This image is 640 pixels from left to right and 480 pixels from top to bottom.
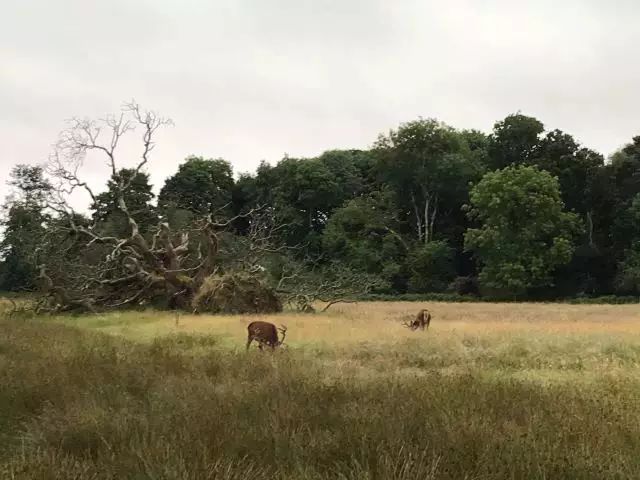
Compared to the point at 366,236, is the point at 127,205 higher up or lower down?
higher up

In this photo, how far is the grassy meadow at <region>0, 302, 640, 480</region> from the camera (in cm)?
405

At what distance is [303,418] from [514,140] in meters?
52.9

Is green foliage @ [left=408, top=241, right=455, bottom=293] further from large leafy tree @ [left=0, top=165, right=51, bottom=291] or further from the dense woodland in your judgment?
large leafy tree @ [left=0, top=165, right=51, bottom=291]

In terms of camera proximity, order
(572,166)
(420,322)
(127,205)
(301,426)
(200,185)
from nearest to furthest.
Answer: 1. (301,426)
2. (420,322)
3. (572,166)
4. (127,205)
5. (200,185)

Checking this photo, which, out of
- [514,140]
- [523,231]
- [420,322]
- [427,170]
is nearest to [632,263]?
[523,231]

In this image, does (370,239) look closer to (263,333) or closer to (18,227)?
(18,227)

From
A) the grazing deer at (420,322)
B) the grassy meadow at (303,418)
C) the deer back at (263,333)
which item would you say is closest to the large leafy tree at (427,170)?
the grazing deer at (420,322)

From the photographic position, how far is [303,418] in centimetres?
549

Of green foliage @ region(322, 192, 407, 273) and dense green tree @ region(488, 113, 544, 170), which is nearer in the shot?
dense green tree @ region(488, 113, 544, 170)

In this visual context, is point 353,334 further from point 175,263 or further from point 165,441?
point 175,263

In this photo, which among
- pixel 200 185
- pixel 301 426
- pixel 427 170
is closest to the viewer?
pixel 301 426

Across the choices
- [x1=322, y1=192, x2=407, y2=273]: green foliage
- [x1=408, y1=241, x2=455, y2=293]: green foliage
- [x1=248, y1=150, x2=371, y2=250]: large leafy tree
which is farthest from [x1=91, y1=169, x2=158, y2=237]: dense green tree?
[x1=408, y1=241, x2=455, y2=293]: green foliage

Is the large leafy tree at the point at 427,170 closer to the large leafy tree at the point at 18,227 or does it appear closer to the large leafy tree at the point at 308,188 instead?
the large leafy tree at the point at 308,188

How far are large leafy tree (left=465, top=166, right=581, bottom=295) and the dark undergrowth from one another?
129 feet
